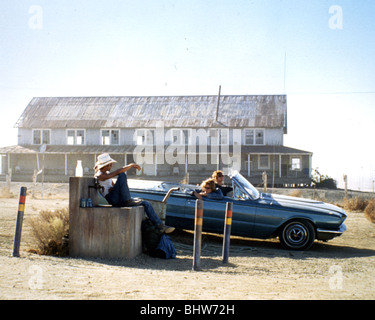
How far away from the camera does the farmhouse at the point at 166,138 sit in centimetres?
3653

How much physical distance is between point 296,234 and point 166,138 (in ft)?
96.0

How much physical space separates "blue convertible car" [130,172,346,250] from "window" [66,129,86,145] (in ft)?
101

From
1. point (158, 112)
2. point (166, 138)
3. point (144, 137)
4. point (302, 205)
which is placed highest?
point (158, 112)

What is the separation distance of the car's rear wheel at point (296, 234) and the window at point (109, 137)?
101 feet

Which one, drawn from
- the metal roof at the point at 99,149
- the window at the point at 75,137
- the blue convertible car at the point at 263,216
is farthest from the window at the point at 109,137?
the blue convertible car at the point at 263,216

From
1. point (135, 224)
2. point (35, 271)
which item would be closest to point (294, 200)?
point (135, 224)

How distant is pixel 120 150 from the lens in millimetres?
36750

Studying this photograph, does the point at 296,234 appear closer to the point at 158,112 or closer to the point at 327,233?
the point at 327,233

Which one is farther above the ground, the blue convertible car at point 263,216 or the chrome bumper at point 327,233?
the blue convertible car at point 263,216

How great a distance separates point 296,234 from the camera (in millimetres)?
8891

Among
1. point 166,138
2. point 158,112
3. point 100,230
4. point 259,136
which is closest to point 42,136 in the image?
point 158,112

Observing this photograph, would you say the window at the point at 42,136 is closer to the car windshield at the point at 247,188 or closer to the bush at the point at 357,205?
the bush at the point at 357,205
